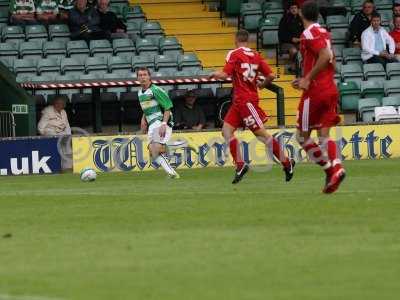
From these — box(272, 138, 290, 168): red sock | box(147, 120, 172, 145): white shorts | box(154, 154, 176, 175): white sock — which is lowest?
box(154, 154, 176, 175): white sock

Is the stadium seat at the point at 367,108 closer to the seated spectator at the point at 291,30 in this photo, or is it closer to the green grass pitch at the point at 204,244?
the seated spectator at the point at 291,30

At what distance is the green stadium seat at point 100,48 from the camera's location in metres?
29.1

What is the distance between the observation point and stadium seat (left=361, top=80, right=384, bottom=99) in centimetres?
2900

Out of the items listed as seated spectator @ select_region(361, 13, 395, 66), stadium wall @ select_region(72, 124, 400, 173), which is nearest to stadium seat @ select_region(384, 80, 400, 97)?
seated spectator @ select_region(361, 13, 395, 66)

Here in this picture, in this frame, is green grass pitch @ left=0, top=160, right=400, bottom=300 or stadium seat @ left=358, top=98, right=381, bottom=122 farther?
stadium seat @ left=358, top=98, right=381, bottom=122

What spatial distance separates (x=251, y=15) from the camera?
3161 centimetres

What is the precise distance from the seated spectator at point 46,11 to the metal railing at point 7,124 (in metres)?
3.78

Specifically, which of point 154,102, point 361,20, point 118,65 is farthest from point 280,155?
point 361,20

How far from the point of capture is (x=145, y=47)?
29641 mm

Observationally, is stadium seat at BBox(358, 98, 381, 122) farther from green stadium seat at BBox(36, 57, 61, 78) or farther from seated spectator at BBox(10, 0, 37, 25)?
seated spectator at BBox(10, 0, 37, 25)

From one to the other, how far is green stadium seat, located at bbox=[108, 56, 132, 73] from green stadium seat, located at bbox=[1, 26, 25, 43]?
208 cm

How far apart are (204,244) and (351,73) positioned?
19.2 m

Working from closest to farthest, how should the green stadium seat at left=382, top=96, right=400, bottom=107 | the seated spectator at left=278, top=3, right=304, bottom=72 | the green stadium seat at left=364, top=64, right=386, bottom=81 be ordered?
1. the green stadium seat at left=382, top=96, right=400, bottom=107
2. the seated spectator at left=278, top=3, right=304, bottom=72
3. the green stadium seat at left=364, top=64, right=386, bottom=81

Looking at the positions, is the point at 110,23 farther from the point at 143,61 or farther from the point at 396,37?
the point at 396,37
